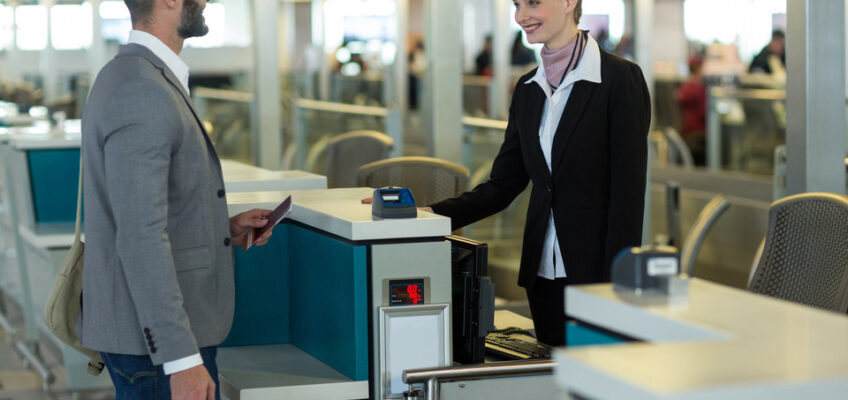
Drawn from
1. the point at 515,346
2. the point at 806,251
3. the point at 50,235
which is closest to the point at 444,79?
the point at 50,235

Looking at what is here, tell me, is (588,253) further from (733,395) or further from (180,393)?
(733,395)

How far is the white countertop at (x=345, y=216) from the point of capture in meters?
2.42

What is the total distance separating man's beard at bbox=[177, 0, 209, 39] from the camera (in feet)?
7.38

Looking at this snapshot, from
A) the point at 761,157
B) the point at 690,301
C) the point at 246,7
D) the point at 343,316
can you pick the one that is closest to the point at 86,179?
the point at 343,316

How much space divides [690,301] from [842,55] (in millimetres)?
2801

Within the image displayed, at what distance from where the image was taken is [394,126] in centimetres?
700

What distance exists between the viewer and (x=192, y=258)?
2211mm

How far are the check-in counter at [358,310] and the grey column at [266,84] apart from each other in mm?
4862

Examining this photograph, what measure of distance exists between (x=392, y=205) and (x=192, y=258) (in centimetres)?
47

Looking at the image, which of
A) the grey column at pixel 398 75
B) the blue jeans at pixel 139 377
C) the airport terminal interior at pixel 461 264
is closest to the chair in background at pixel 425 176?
the airport terminal interior at pixel 461 264

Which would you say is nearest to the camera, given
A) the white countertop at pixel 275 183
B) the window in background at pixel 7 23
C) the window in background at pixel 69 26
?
the white countertop at pixel 275 183

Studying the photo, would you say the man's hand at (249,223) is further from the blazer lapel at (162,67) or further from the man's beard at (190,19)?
the man's beard at (190,19)

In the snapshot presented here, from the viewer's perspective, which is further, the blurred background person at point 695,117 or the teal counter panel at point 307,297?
the blurred background person at point 695,117

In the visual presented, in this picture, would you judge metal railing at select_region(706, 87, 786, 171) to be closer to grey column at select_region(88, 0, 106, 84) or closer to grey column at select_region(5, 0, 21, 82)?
grey column at select_region(88, 0, 106, 84)
